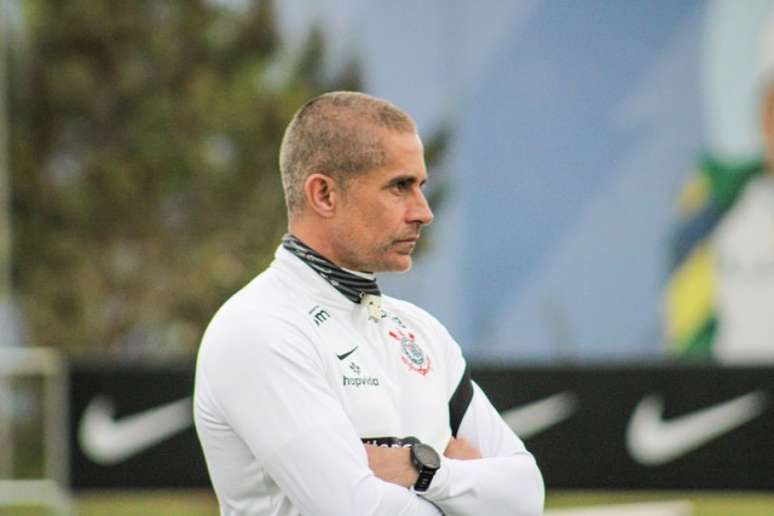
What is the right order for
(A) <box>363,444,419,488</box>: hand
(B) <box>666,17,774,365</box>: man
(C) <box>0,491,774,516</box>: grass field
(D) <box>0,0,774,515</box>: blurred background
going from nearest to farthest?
(A) <box>363,444,419,488</box>: hand
(C) <box>0,491,774,516</box>: grass field
(D) <box>0,0,774,515</box>: blurred background
(B) <box>666,17,774,365</box>: man

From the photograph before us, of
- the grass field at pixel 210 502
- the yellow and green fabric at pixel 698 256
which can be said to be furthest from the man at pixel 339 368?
the yellow and green fabric at pixel 698 256

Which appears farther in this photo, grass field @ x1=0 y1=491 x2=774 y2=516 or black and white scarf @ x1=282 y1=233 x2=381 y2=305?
grass field @ x1=0 y1=491 x2=774 y2=516

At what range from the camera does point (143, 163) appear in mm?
14484

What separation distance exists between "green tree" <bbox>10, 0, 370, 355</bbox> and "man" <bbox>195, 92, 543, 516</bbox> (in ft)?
33.2

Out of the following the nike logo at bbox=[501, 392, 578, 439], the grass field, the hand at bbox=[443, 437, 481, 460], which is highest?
the hand at bbox=[443, 437, 481, 460]

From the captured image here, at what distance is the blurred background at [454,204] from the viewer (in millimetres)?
10422

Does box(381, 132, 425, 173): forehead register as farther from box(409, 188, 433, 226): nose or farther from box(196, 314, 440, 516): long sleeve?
box(196, 314, 440, 516): long sleeve

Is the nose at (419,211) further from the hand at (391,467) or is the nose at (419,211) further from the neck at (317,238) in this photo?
the hand at (391,467)

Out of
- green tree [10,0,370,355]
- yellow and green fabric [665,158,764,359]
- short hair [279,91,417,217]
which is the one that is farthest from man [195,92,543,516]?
green tree [10,0,370,355]

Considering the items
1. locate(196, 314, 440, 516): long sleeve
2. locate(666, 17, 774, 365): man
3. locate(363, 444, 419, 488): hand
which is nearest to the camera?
locate(196, 314, 440, 516): long sleeve

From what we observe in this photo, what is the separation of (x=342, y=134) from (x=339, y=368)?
0.51m

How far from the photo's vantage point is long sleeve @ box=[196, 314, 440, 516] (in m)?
3.36

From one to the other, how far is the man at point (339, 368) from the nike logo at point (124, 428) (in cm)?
689

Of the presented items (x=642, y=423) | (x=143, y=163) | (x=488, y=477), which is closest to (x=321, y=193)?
(x=488, y=477)
